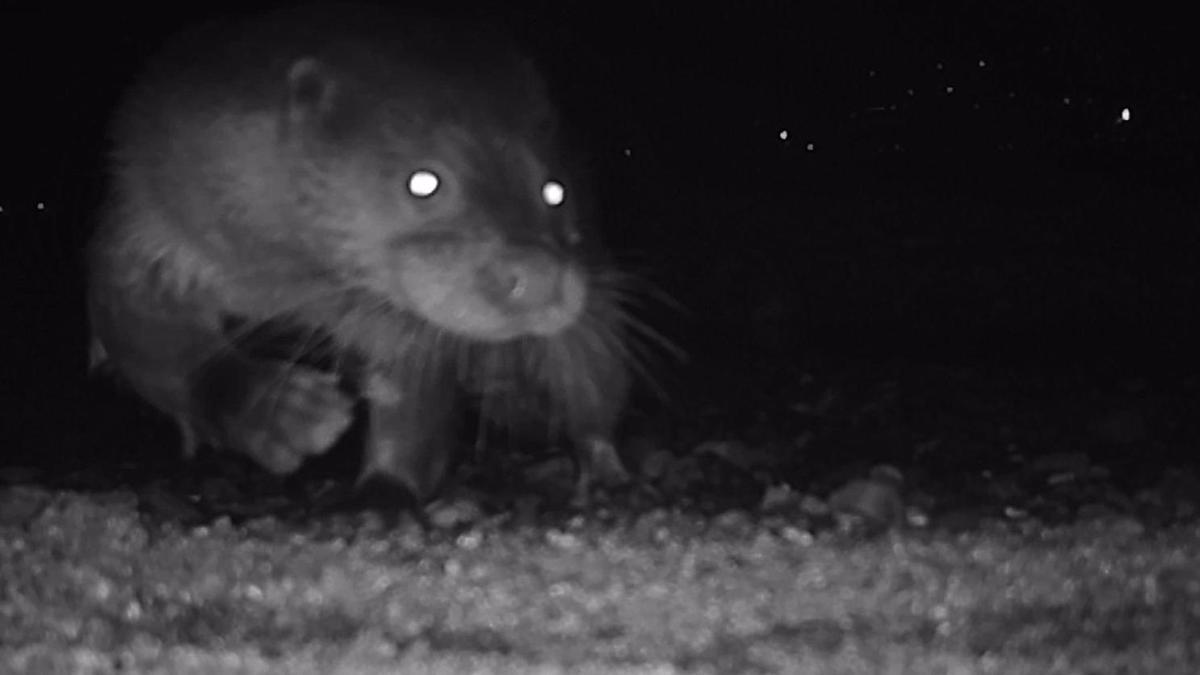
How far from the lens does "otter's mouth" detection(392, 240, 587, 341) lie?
2945 millimetres

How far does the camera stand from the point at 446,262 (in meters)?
3.04

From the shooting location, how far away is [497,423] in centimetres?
390

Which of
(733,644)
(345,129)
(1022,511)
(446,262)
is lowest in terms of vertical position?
(733,644)

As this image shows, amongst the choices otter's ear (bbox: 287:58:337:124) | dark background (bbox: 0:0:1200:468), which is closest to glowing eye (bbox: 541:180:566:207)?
otter's ear (bbox: 287:58:337:124)

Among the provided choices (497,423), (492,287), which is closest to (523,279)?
(492,287)

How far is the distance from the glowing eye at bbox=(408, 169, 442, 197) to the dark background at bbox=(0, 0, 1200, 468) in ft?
4.79

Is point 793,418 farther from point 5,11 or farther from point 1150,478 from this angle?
point 5,11

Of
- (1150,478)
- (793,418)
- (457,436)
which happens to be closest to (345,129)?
(457,436)

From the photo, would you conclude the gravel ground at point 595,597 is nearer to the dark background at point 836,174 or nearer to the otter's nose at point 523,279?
the otter's nose at point 523,279

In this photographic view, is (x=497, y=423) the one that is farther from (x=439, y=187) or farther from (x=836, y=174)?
(x=836, y=174)

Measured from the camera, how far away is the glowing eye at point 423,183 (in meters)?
3.08

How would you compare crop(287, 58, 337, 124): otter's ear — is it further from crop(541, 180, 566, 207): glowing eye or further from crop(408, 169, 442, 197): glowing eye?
crop(541, 180, 566, 207): glowing eye

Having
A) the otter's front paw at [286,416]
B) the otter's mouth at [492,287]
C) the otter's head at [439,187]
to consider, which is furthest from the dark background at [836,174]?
the otter's mouth at [492,287]

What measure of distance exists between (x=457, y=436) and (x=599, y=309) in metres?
0.47
